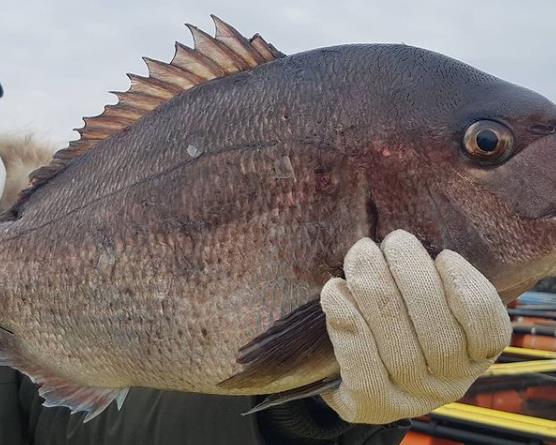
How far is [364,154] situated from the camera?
1.46m

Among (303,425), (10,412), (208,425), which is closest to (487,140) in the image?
(303,425)

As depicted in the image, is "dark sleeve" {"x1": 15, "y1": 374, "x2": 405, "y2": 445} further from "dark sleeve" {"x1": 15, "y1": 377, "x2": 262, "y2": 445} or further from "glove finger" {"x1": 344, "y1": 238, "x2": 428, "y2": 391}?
"glove finger" {"x1": 344, "y1": 238, "x2": 428, "y2": 391}

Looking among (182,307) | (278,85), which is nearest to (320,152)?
(278,85)

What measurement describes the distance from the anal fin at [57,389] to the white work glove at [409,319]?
0.63 meters

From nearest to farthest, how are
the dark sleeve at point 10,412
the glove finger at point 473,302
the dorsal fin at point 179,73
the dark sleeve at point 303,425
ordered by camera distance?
the glove finger at point 473,302, the dorsal fin at point 179,73, the dark sleeve at point 303,425, the dark sleeve at point 10,412

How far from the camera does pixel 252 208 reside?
5.03 feet

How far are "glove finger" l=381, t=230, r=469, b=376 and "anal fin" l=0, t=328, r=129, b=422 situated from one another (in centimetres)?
75

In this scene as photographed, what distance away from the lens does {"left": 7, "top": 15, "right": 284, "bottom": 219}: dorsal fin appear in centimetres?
166

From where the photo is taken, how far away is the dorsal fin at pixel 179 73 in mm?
1664

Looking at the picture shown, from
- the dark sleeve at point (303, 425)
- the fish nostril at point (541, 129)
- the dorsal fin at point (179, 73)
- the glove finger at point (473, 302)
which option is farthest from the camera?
the dark sleeve at point (303, 425)

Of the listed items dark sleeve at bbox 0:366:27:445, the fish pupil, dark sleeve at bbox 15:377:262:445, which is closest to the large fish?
the fish pupil

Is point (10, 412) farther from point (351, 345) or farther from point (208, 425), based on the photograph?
point (351, 345)

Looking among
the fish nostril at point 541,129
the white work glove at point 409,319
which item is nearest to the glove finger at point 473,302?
the white work glove at point 409,319

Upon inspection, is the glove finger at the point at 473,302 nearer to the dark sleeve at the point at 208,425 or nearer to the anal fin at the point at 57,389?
the dark sleeve at the point at 208,425
